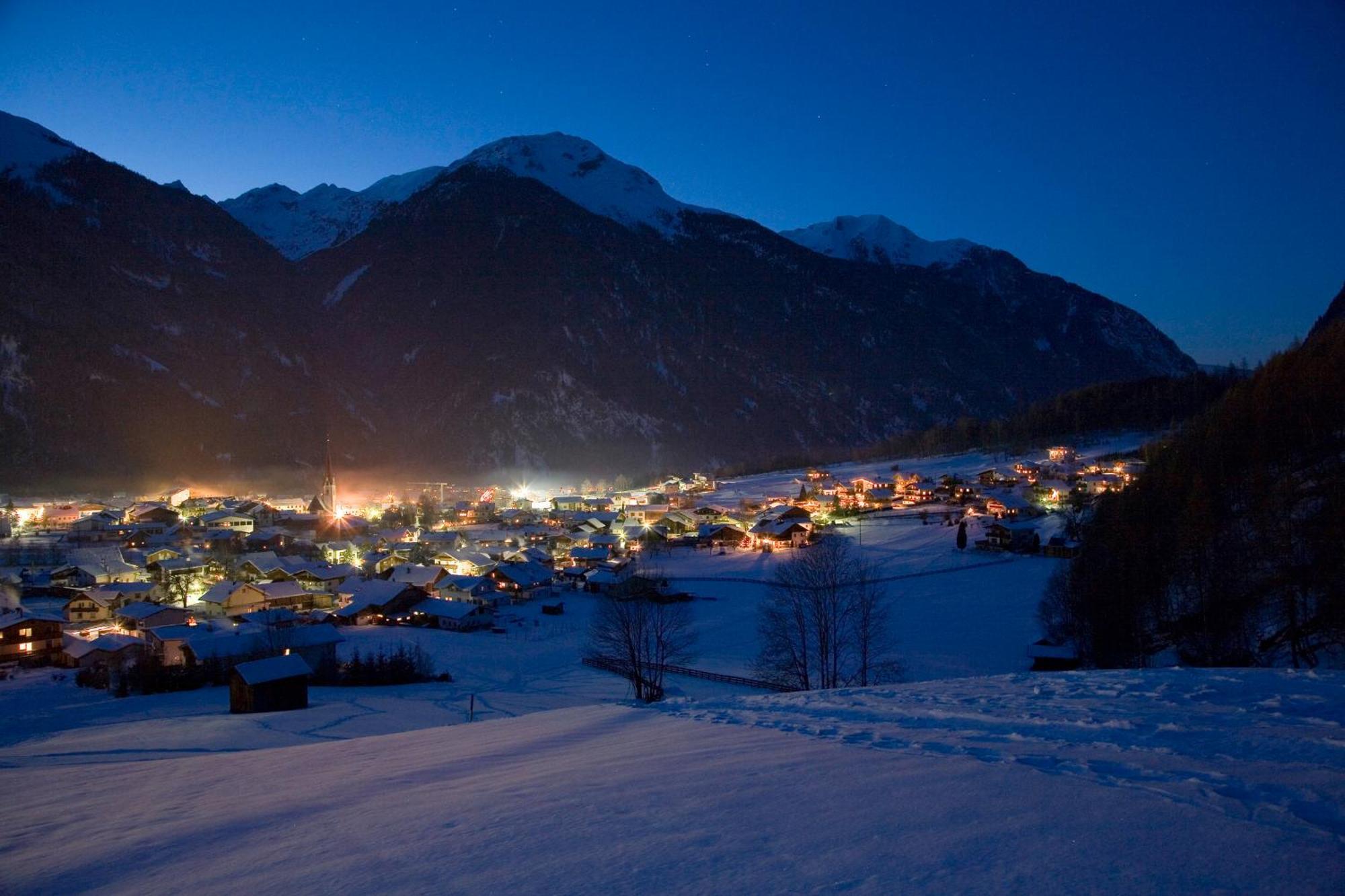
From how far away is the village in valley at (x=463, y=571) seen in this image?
2284 centimetres

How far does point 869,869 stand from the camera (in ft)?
9.32

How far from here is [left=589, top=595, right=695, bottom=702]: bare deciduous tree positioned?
18.2 meters

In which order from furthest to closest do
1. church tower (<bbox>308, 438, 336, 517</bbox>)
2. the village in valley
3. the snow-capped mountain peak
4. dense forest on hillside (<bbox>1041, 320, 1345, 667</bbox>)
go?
the snow-capped mountain peak < church tower (<bbox>308, 438, 336, 517</bbox>) < the village in valley < dense forest on hillside (<bbox>1041, 320, 1345, 667</bbox>)

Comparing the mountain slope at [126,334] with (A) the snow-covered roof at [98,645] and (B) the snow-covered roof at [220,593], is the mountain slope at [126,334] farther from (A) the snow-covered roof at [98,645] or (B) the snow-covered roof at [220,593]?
(A) the snow-covered roof at [98,645]

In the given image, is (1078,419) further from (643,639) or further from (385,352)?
(385,352)

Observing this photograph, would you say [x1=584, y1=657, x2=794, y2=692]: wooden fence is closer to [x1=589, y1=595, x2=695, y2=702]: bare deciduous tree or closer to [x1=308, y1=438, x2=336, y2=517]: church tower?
[x1=589, y1=595, x2=695, y2=702]: bare deciduous tree

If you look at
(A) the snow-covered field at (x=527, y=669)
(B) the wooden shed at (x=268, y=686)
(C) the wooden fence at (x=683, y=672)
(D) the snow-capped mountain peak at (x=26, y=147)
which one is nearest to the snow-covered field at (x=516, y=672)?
(A) the snow-covered field at (x=527, y=669)

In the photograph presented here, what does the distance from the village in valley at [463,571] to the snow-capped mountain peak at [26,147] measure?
77.3 m

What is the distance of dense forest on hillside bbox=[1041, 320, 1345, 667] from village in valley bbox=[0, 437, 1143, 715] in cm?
208

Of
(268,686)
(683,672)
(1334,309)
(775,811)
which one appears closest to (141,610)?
(268,686)

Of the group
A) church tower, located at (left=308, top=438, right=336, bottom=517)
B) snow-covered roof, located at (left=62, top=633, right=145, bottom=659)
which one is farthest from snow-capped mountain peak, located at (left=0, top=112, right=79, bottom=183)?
snow-covered roof, located at (left=62, top=633, right=145, bottom=659)

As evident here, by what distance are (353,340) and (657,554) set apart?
447ft

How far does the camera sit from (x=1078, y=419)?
90.2 metres

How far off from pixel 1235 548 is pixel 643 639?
15.1 meters
